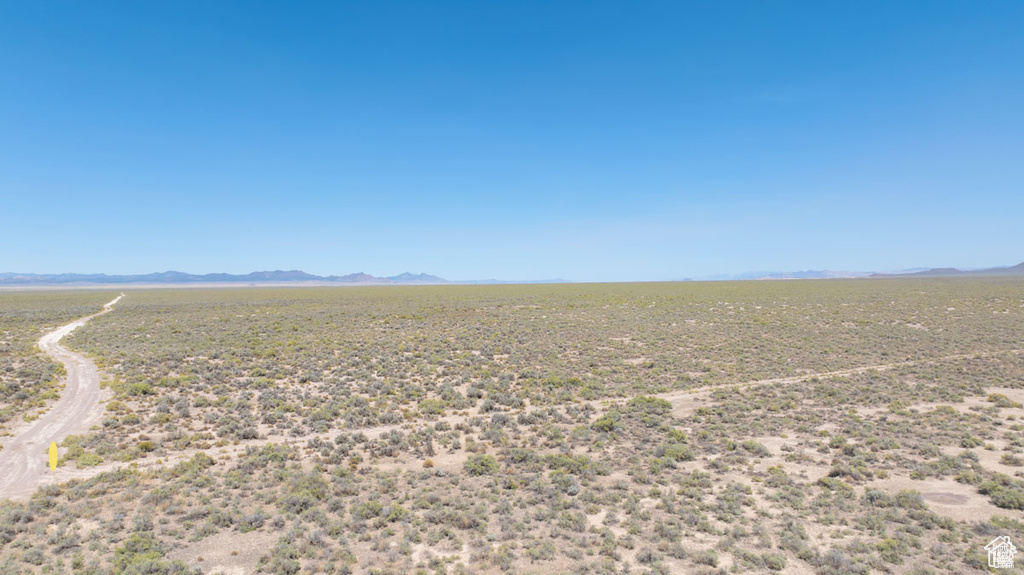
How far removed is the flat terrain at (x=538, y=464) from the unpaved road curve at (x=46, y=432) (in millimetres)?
688

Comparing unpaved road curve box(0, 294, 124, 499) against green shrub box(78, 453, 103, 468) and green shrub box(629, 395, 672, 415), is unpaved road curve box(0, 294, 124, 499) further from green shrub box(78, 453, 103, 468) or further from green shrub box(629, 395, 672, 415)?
green shrub box(629, 395, 672, 415)

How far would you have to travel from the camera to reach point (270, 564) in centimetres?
894

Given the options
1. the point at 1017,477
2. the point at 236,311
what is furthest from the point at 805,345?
the point at 236,311

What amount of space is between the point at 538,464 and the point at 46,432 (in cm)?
1716

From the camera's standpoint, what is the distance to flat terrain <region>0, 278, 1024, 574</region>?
9.38m

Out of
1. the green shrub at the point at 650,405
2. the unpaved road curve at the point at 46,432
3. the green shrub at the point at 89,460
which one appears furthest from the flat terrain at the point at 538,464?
the unpaved road curve at the point at 46,432

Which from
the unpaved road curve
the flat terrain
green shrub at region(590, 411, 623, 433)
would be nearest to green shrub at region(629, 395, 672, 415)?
the flat terrain

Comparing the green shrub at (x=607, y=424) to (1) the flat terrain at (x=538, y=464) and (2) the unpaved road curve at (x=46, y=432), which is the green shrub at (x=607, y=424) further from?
(2) the unpaved road curve at (x=46, y=432)

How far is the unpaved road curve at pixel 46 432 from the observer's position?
40.4 ft

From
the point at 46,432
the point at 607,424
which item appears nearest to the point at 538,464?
the point at 607,424

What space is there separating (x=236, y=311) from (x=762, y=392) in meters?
63.3

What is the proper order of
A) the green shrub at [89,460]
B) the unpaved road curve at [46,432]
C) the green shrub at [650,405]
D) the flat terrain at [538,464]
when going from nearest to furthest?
1. the flat terrain at [538,464]
2. the unpaved road curve at [46,432]
3. the green shrub at [89,460]
4. the green shrub at [650,405]

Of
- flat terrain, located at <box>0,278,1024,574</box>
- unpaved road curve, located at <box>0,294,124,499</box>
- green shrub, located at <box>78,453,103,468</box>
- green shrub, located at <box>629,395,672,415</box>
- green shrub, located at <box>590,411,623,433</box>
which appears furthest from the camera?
green shrub, located at <box>629,395,672,415</box>

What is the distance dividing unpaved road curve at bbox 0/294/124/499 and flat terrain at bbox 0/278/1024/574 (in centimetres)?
69
